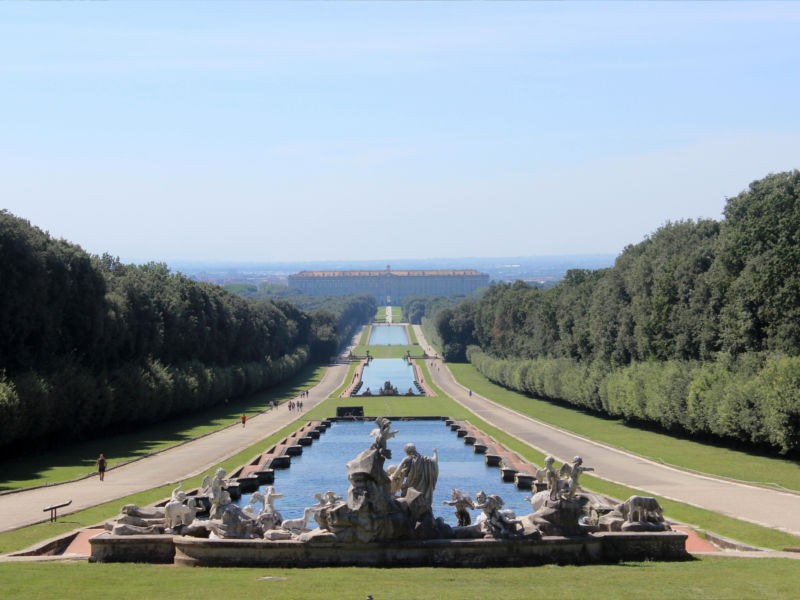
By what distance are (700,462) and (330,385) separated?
61141mm

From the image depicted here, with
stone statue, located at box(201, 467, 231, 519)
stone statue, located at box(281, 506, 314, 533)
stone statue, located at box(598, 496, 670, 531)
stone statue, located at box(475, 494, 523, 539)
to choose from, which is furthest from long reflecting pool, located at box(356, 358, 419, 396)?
stone statue, located at box(475, 494, 523, 539)

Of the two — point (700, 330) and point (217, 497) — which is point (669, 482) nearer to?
point (217, 497)

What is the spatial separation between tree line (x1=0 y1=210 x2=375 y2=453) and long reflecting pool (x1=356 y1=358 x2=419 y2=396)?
1524 cm

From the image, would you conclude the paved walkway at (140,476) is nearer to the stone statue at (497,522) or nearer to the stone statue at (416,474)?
the stone statue at (416,474)

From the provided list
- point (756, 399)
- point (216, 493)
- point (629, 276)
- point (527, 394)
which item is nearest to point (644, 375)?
point (629, 276)

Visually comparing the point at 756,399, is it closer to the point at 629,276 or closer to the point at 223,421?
the point at 629,276

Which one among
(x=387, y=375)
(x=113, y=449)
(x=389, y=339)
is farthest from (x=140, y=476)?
(x=389, y=339)

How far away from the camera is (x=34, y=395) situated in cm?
4825

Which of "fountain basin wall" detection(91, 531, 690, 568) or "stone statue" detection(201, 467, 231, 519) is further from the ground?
"stone statue" detection(201, 467, 231, 519)

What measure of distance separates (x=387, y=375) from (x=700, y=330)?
60.5 metres

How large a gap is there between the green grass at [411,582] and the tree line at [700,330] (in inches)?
939

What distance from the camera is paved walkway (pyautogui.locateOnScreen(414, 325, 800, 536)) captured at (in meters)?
31.1

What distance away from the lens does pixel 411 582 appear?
20812 millimetres

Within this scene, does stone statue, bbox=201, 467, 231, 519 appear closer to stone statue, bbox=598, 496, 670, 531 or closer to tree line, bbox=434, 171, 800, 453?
stone statue, bbox=598, 496, 670, 531
